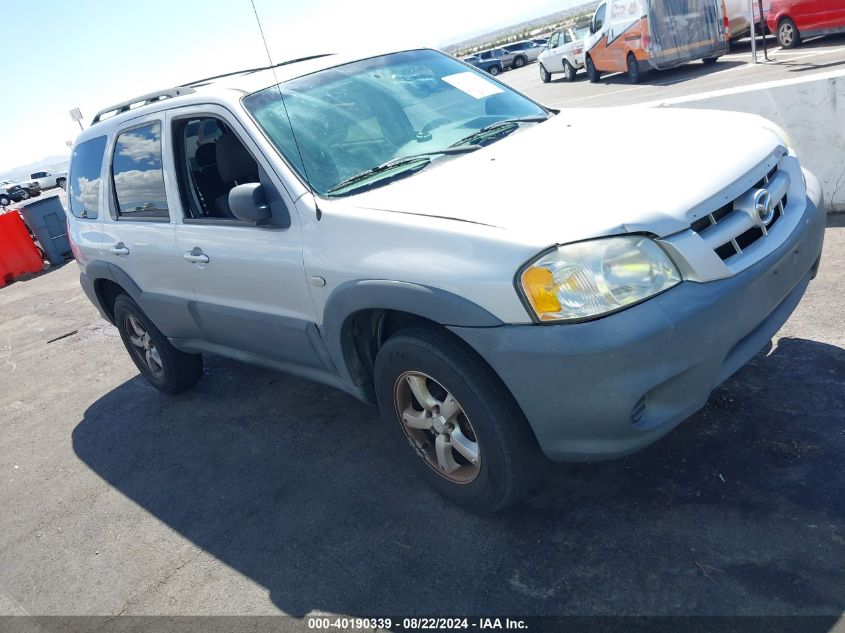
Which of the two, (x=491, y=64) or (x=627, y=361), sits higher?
(x=627, y=361)

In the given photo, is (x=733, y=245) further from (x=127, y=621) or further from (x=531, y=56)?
(x=531, y=56)

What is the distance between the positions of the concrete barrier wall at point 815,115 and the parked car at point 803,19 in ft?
34.8

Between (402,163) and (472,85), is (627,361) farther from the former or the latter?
(472,85)

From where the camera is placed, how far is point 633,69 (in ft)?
57.7

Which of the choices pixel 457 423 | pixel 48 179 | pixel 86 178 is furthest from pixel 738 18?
pixel 48 179

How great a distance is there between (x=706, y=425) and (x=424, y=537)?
1.40 metres

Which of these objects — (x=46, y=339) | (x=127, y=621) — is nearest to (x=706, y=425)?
(x=127, y=621)

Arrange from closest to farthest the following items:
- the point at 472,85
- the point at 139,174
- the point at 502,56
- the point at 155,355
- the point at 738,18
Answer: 1. the point at 472,85
2. the point at 139,174
3. the point at 155,355
4. the point at 738,18
5. the point at 502,56

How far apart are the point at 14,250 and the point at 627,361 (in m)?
13.9

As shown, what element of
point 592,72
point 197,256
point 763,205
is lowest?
point 592,72

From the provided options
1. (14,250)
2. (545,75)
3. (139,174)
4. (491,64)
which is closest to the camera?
(139,174)

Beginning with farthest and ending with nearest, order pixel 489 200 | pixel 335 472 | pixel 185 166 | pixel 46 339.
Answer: pixel 46 339, pixel 185 166, pixel 335 472, pixel 489 200

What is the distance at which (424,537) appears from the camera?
10.5 ft

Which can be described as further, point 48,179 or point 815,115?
point 48,179
